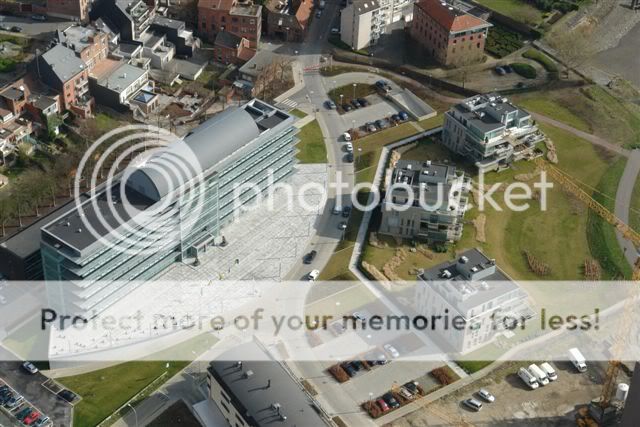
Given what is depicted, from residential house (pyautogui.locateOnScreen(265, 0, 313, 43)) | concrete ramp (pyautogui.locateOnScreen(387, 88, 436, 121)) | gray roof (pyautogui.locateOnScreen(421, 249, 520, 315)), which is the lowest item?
gray roof (pyautogui.locateOnScreen(421, 249, 520, 315))

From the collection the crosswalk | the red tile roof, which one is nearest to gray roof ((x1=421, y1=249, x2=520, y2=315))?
the crosswalk

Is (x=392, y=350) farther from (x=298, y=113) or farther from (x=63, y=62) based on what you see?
(x=63, y=62)

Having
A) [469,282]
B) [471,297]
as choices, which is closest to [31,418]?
[471,297]

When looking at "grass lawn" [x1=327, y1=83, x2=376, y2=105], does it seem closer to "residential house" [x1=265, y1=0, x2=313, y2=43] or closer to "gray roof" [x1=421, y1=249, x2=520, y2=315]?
"residential house" [x1=265, y1=0, x2=313, y2=43]

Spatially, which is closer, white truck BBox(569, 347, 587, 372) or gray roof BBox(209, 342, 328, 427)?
gray roof BBox(209, 342, 328, 427)

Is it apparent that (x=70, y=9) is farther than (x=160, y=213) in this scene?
Yes

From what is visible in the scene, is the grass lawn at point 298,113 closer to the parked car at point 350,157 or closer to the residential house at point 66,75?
the parked car at point 350,157

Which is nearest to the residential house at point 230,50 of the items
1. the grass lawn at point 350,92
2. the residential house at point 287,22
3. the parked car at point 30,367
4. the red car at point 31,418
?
the residential house at point 287,22
